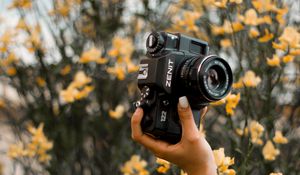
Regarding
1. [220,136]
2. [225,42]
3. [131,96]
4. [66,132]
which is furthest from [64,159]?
[225,42]

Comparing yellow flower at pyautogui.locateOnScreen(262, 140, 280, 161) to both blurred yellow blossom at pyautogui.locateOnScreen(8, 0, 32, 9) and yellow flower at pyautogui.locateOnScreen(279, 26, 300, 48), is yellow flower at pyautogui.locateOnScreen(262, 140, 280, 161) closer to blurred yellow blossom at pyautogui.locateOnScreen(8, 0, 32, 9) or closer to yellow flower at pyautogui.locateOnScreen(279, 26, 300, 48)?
→ yellow flower at pyautogui.locateOnScreen(279, 26, 300, 48)

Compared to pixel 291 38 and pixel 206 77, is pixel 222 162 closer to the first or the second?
pixel 206 77

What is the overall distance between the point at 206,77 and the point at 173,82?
8cm

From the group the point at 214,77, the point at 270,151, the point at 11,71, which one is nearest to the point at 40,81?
the point at 11,71

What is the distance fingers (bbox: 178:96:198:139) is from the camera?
1020 millimetres

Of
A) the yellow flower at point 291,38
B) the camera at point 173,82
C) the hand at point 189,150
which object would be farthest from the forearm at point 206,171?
the yellow flower at point 291,38

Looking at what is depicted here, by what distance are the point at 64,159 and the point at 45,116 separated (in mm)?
211

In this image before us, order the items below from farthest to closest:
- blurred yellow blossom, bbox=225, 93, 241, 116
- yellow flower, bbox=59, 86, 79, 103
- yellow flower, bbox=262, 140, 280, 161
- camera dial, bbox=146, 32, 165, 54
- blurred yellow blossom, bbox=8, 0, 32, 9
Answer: blurred yellow blossom, bbox=8, 0, 32, 9 < yellow flower, bbox=59, 86, 79, 103 < yellow flower, bbox=262, 140, 280, 161 < blurred yellow blossom, bbox=225, 93, 241, 116 < camera dial, bbox=146, 32, 165, 54

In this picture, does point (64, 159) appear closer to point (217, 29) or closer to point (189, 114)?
point (217, 29)

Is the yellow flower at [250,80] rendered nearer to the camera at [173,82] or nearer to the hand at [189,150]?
the camera at [173,82]

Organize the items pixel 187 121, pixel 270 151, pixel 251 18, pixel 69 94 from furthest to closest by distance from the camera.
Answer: pixel 69 94 < pixel 251 18 < pixel 270 151 < pixel 187 121

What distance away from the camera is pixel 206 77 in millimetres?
1112

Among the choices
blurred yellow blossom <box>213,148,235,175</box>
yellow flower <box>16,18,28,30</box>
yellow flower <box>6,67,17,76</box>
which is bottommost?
blurred yellow blossom <box>213,148,235,175</box>

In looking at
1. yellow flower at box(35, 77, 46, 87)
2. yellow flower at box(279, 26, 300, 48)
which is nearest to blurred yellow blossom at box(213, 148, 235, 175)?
yellow flower at box(279, 26, 300, 48)
